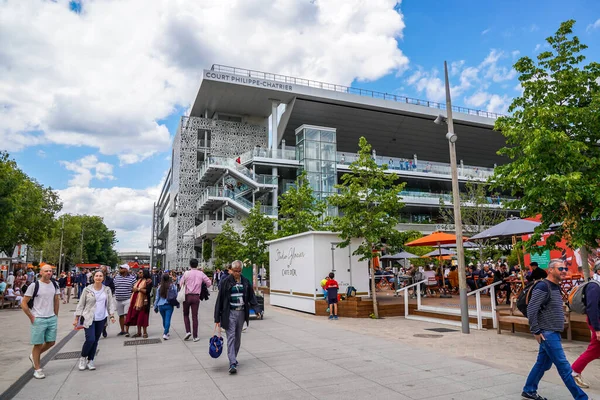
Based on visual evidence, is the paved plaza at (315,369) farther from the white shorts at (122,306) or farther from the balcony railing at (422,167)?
the balcony railing at (422,167)

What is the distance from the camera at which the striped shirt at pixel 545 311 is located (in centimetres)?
502

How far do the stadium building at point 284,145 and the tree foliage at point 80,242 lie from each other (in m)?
22.2

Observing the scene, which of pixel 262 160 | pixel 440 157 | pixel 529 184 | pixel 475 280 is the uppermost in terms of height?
pixel 440 157

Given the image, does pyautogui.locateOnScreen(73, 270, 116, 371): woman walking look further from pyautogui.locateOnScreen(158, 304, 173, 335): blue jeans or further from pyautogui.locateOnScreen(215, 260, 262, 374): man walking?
pyautogui.locateOnScreen(158, 304, 173, 335): blue jeans

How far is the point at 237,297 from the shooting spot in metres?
7.00

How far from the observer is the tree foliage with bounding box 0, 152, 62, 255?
2088cm

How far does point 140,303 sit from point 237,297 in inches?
181

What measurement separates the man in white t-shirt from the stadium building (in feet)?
102

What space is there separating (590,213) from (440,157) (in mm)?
52939

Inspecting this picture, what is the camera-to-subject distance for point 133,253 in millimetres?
174375

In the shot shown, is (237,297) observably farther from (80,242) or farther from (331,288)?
(80,242)

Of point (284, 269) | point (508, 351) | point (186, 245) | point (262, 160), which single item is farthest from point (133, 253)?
point (508, 351)

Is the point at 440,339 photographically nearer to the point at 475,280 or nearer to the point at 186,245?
the point at 475,280

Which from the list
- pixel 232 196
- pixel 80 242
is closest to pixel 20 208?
pixel 232 196
